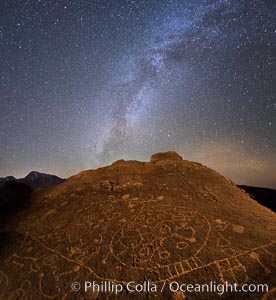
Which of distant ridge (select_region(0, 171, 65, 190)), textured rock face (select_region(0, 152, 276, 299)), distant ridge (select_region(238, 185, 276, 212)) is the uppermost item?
distant ridge (select_region(0, 171, 65, 190))

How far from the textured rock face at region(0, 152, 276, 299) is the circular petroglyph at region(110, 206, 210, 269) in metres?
0.02

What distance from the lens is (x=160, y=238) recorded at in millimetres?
3557

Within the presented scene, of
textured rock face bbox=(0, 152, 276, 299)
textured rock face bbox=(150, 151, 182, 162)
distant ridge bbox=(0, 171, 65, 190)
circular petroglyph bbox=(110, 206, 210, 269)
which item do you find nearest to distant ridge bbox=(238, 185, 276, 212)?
textured rock face bbox=(150, 151, 182, 162)

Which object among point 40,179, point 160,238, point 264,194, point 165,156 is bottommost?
point 160,238

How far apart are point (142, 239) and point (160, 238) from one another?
31cm

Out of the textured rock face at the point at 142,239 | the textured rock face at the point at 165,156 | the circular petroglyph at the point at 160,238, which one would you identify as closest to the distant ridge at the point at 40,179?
the textured rock face at the point at 165,156

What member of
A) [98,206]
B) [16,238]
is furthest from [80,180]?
[16,238]

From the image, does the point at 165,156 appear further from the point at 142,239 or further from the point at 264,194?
the point at 264,194

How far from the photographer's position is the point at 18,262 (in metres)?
3.66

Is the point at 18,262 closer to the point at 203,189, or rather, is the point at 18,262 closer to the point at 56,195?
the point at 56,195

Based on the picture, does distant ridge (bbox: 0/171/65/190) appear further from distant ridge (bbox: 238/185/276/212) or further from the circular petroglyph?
the circular petroglyph

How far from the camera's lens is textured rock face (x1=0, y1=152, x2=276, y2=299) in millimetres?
2877

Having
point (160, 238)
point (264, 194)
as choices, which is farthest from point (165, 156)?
point (264, 194)

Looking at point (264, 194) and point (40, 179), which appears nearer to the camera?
point (264, 194)
